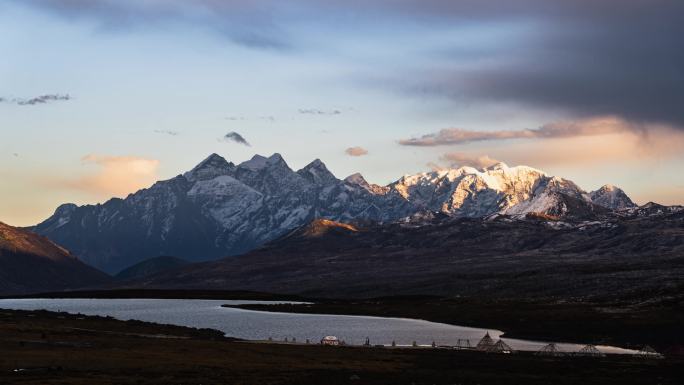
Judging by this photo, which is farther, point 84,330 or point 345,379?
point 84,330

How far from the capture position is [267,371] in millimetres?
114750

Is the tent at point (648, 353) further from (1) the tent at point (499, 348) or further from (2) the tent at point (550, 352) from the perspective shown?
(1) the tent at point (499, 348)

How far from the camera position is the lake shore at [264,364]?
349 ft

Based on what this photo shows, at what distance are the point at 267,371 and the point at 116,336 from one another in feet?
181

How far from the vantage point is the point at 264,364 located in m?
124

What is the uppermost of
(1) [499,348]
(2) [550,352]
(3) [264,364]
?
(1) [499,348]

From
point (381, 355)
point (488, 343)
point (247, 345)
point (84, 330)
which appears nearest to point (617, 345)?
point (488, 343)

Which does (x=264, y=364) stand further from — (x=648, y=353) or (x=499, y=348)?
(x=648, y=353)

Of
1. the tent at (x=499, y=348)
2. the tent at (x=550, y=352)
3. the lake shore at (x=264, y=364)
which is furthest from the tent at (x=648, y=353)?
the tent at (x=499, y=348)

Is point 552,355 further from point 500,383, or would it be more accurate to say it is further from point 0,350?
point 0,350

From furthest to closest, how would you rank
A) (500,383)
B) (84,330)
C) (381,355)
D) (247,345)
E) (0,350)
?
(84,330) < (247,345) < (381,355) < (0,350) < (500,383)

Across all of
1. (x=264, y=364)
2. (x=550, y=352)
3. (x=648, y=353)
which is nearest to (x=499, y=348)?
(x=550, y=352)

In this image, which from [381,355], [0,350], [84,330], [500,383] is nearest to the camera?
[500,383]

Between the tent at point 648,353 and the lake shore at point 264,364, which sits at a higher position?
the tent at point 648,353
